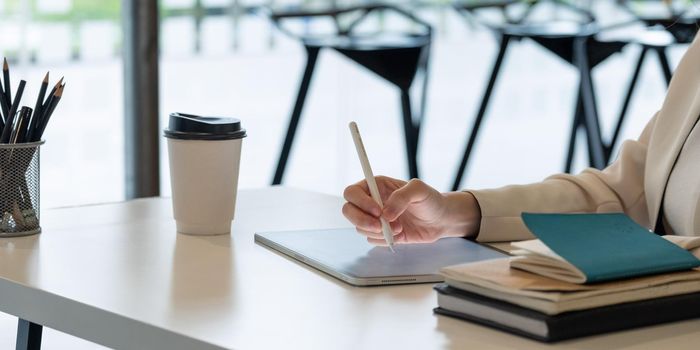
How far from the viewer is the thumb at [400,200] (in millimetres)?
1320

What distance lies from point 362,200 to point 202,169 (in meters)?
0.23

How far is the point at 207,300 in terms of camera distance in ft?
3.56

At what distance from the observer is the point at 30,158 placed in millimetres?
1414

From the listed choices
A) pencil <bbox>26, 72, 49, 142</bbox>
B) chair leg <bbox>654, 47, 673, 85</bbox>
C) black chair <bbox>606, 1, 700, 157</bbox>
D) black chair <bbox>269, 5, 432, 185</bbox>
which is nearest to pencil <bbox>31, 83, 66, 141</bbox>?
pencil <bbox>26, 72, 49, 142</bbox>

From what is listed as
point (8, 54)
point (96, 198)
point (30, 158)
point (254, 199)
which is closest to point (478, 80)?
point (96, 198)

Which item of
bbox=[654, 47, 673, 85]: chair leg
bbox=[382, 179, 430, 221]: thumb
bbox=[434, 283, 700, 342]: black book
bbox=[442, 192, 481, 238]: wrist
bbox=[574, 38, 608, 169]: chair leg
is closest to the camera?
bbox=[434, 283, 700, 342]: black book

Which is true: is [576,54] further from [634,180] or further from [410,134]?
[634,180]

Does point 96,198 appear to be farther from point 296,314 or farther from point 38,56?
point 296,314

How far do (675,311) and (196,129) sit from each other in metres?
0.65

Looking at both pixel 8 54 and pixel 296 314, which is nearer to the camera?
pixel 296 314

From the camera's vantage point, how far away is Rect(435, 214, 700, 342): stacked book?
0.95 m

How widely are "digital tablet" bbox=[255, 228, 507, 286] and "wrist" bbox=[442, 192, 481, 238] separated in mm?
18

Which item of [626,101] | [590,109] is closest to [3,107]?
[590,109]

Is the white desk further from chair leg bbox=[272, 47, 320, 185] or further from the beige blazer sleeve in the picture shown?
chair leg bbox=[272, 47, 320, 185]
